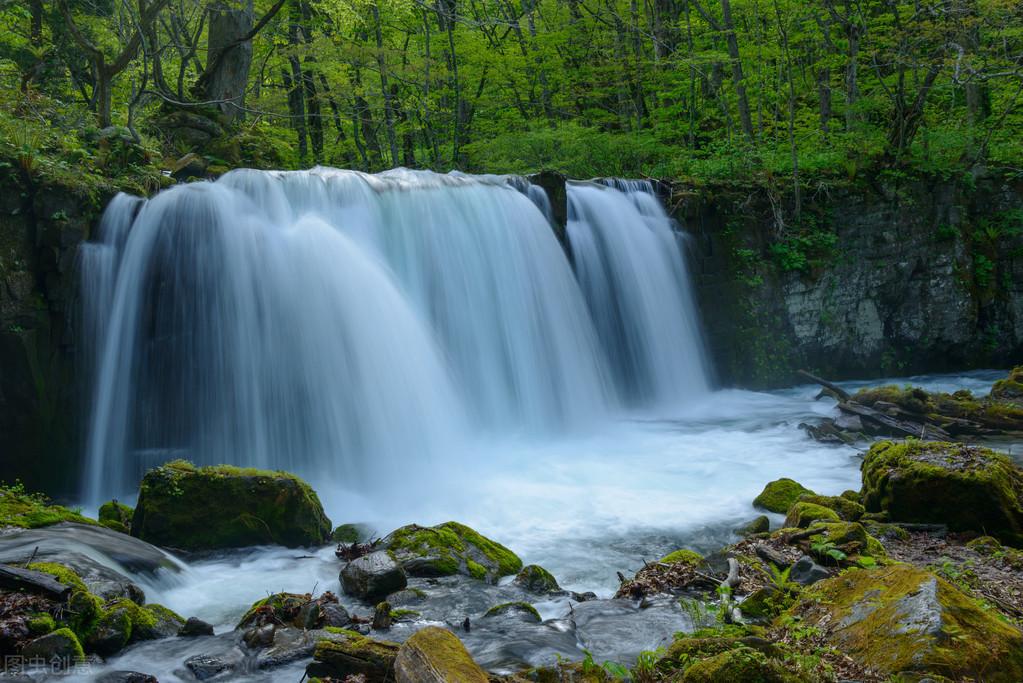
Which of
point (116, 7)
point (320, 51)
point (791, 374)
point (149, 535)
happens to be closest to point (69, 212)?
point (149, 535)

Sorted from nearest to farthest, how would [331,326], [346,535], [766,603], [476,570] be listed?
[766,603] < [476,570] < [346,535] < [331,326]

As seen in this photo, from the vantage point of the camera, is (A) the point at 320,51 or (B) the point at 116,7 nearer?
(B) the point at 116,7

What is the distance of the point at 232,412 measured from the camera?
8.98 meters

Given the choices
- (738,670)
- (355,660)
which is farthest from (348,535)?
(738,670)

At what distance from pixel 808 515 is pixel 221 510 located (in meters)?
4.80

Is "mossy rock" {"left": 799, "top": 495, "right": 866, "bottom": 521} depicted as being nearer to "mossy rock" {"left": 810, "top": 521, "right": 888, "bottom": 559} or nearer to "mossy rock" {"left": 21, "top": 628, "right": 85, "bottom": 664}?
"mossy rock" {"left": 810, "top": 521, "right": 888, "bottom": 559}

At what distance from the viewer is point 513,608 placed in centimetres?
479

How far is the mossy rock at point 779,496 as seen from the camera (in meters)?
7.08

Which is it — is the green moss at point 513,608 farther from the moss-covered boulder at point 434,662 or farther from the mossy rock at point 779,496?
the mossy rock at point 779,496

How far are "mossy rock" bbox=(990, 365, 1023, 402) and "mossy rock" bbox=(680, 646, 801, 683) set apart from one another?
10.2 metres

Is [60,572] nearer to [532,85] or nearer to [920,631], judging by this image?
[920,631]

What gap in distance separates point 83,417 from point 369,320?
3483 millimetres

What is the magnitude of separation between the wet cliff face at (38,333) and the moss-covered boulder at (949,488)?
27.9 ft

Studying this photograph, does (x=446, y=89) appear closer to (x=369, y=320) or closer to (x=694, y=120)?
(x=694, y=120)
